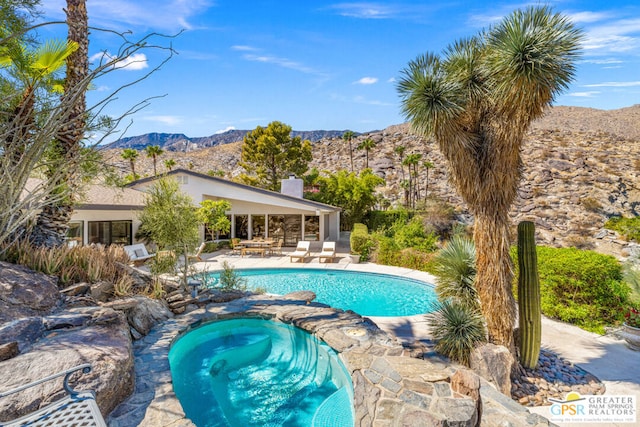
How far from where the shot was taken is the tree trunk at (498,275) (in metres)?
5.75

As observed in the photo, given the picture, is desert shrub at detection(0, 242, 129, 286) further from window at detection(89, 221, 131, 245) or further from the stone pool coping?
window at detection(89, 221, 131, 245)

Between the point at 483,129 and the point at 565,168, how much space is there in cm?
3964

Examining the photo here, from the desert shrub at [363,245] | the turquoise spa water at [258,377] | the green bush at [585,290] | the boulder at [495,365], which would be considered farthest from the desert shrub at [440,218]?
the boulder at [495,365]

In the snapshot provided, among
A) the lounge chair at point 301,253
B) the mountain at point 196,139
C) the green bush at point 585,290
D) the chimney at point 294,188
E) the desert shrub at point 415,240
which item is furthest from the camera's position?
the mountain at point 196,139

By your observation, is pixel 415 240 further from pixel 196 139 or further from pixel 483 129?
pixel 196 139

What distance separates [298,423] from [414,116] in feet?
18.1

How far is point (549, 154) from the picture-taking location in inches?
1551

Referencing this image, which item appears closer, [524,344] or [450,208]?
[524,344]

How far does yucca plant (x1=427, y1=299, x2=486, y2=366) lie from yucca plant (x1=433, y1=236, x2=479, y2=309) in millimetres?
274

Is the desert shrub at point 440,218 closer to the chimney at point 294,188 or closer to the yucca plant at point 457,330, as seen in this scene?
the chimney at point 294,188

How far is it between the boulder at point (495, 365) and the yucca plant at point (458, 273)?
3.97ft

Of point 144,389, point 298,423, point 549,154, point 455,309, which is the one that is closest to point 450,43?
point 455,309

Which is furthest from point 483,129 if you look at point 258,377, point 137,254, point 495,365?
point 137,254

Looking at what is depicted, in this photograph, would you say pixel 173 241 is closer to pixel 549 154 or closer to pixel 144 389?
pixel 144 389
